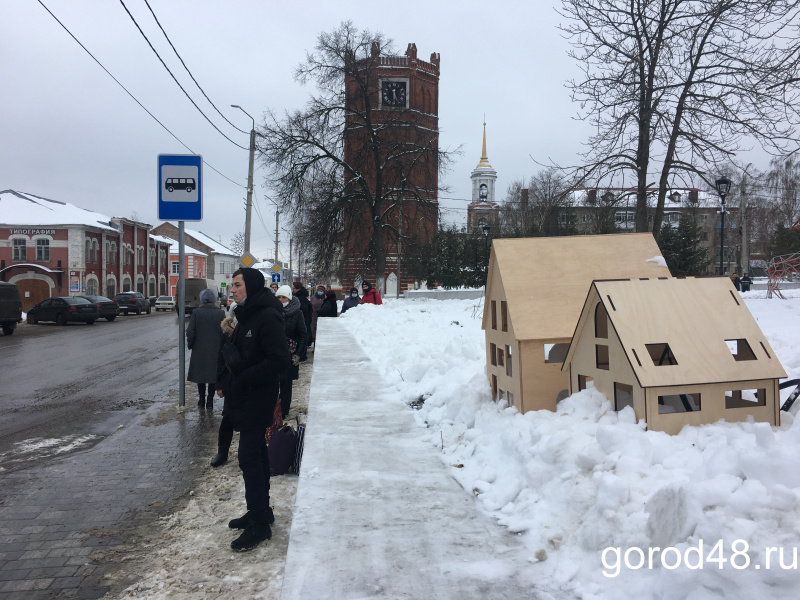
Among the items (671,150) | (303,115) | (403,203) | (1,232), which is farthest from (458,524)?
(1,232)

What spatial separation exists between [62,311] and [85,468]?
30857 millimetres

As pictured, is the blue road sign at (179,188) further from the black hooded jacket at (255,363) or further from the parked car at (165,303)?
the parked car at (165,303)

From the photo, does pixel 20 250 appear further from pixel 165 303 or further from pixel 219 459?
pixel 219 459

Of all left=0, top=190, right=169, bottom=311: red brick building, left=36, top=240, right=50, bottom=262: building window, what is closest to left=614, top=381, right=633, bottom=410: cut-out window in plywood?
left=0, top=190, right=169, bottom=311: red brick building

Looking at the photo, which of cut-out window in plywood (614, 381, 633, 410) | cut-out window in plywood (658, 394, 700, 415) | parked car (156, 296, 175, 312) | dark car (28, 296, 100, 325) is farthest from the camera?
parked car (156, 296, 175, 312)

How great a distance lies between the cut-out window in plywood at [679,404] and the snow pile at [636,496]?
0.39m

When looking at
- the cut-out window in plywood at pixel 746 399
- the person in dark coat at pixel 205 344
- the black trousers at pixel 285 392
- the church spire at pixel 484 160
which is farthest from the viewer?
the church spire at pixel 484 160

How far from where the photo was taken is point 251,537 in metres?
3.94

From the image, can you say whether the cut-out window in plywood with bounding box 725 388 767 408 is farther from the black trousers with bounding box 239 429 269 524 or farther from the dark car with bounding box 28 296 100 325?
the dark car with bounding box 28 296 100 325

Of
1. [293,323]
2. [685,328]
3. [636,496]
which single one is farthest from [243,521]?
[293,323]

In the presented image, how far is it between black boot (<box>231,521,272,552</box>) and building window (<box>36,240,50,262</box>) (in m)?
55.9

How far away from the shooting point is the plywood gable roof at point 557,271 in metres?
5.23

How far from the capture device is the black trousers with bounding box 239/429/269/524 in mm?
4062

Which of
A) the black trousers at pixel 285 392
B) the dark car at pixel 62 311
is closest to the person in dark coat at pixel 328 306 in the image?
the black trousers at pixel 285 392
